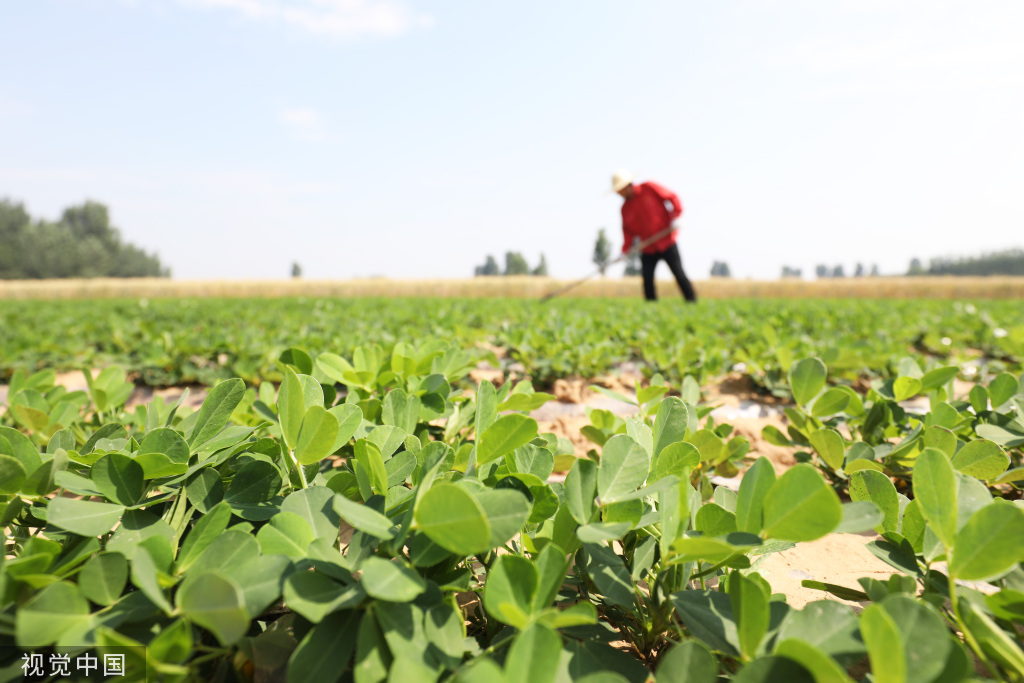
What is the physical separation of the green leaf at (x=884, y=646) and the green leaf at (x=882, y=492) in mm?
374

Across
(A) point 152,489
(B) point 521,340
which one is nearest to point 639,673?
(A) point 152,489

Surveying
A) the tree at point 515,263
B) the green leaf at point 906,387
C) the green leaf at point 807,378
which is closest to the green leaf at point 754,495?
the green leaf at point 807,378

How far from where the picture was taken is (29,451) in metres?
0.80

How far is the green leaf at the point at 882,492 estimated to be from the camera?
2.72ft

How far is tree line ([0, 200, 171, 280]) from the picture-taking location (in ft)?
189

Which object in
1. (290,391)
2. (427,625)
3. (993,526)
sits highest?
(290,391)

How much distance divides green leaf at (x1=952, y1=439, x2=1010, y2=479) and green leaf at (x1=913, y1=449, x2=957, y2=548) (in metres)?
0.37

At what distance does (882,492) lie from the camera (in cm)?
84

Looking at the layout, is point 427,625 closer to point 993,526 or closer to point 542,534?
point 542,534

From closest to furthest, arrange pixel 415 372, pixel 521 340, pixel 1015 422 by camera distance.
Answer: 1. pixel 1015 422
2. pixel 415 372
3. pixel 521 340

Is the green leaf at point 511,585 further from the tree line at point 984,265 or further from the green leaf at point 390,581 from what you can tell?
the tree line at point 984,265

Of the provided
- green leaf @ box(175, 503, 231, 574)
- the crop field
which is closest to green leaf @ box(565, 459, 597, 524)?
the crop field

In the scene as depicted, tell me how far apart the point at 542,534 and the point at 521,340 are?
2.67 m

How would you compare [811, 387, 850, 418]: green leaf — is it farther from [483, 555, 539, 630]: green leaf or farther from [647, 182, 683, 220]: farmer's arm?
[647, 182, 683, 220]: farmer's arm
